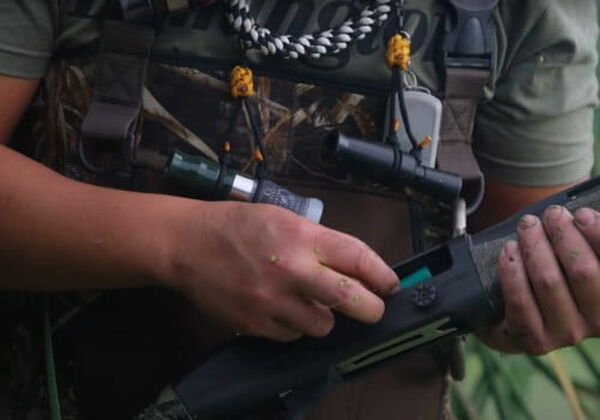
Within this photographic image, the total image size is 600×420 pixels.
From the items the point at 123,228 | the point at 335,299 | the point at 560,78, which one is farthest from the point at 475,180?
the point at 123,228

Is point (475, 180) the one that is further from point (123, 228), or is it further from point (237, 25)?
point (123, 228)

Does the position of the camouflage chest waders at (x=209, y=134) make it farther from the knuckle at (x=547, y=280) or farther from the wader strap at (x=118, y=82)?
the knuckle at (x=547, y=280)

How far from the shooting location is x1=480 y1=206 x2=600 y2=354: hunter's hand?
1155 millimetres

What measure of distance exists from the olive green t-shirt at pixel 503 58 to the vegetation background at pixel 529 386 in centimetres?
67

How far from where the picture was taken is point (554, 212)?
1165 mm

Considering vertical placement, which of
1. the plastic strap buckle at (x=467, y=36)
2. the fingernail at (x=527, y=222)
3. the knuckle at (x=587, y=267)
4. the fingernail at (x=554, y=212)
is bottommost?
the knuckle at (x=587, y=267)

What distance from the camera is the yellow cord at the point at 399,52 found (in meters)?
1.32

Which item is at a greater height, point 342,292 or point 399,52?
point 399,52

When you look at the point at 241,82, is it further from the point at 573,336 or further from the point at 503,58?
the point at 573,336

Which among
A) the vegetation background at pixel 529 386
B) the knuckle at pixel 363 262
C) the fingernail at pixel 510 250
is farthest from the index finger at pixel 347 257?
the vegetation background at pixel 529 386

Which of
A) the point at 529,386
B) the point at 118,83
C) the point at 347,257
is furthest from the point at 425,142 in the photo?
the point at 529,386

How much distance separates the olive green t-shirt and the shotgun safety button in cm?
31

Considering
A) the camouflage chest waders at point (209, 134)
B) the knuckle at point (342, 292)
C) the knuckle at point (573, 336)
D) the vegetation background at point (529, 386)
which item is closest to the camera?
the knuckle at point (342, 292)

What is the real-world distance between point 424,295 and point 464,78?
340mm
